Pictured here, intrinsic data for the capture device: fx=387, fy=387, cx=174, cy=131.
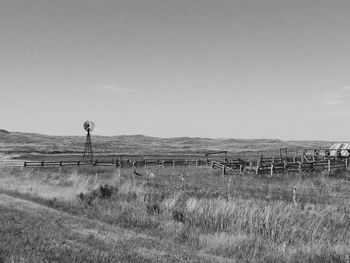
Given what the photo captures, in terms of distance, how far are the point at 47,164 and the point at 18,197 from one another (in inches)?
1215

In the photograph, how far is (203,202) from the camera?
18.0 meters

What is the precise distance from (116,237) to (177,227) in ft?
9.84

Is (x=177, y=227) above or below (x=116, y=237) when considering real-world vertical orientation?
below

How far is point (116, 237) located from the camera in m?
12.5

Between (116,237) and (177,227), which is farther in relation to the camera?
(177,227)

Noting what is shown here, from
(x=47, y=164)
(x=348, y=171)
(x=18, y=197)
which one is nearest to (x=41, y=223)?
(x=18, y=197)

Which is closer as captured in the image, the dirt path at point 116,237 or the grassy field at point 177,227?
the grassy field at point 177,227

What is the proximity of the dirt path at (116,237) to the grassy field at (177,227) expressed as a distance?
38 millimetres

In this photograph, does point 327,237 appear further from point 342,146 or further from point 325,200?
point 342,146

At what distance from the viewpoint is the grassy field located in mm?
9922

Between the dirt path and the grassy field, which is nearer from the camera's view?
the grassy field

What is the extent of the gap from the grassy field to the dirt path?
0.12 feet

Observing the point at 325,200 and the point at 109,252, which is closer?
the point at 109,252

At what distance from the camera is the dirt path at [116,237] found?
1030 centimetres
